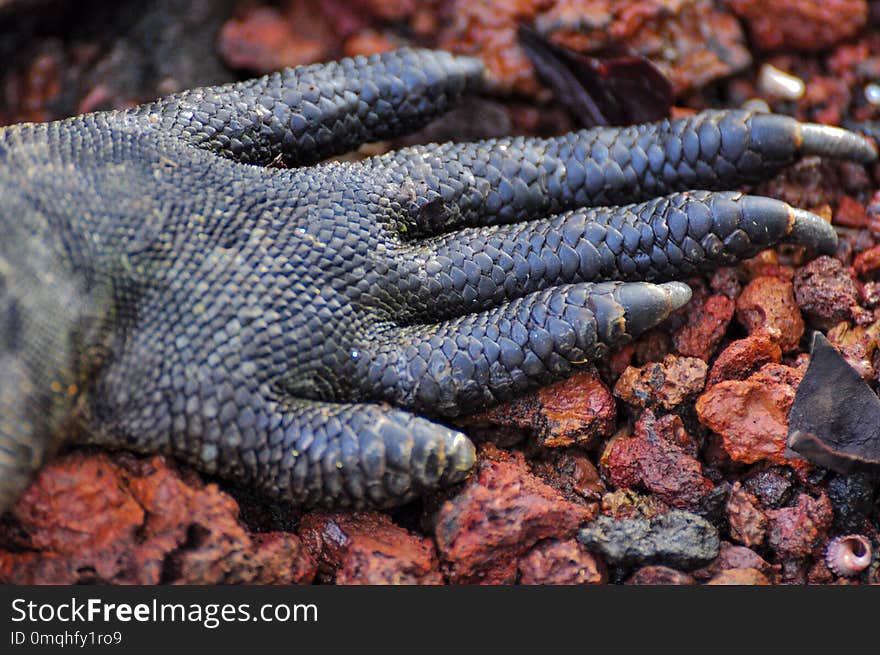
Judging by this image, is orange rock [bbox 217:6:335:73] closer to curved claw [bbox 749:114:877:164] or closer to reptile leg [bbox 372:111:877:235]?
reptile leg [bbox 372:111:877:235]

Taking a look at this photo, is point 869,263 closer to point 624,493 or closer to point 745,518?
point 745,518

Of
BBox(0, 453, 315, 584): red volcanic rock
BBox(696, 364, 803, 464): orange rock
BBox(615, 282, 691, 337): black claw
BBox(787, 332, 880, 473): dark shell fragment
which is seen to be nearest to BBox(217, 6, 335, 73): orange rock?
BBox(615, 282, 691, 337): black claw

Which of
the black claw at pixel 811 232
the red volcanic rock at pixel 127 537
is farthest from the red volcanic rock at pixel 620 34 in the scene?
the red volcanic rock at pixel 127 537

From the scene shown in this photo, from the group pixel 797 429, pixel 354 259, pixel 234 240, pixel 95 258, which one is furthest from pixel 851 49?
pixel 95 258

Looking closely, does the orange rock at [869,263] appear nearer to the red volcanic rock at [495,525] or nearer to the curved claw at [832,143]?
the curved claw at [832,143]

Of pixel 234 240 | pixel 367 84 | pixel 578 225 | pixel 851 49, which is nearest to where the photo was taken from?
pixel 234 240

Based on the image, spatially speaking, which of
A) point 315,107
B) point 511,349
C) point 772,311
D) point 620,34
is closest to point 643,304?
point 511,349

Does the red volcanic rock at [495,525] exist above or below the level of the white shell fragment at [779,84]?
below

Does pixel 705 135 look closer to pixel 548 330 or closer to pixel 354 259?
pixel 548 330
